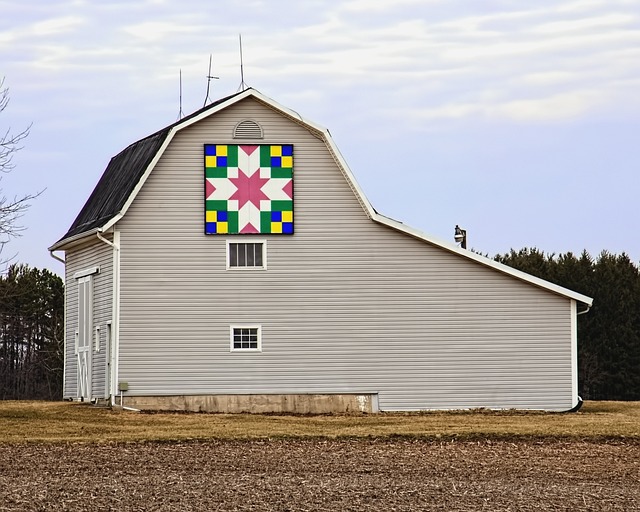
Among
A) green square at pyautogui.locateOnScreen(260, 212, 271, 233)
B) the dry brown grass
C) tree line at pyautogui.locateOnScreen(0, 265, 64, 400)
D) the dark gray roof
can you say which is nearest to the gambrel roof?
the dark gray roof

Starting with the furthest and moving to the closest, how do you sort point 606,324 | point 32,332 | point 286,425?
point 32,332 < point 606,324 < point 286,425

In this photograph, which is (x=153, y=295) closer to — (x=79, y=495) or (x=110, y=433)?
(x=110, y=433)

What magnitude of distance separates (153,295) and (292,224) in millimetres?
3687

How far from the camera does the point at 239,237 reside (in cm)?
3198

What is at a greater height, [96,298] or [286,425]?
[96,298]

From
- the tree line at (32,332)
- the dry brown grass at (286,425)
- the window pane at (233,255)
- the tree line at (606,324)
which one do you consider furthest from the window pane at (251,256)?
the tree line at (32,332)

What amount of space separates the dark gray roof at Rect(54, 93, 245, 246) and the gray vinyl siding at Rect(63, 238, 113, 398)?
58 cm

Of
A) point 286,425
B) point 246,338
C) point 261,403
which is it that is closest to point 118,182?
point 246,338

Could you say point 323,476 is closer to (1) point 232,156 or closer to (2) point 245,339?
(2) point 245,339

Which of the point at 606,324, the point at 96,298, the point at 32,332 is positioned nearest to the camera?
the point at 96,298

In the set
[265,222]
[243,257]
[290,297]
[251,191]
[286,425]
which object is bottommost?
[286,425]

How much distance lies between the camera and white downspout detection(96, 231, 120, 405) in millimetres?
31125

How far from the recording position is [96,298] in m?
33.4

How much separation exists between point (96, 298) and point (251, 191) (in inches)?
193
